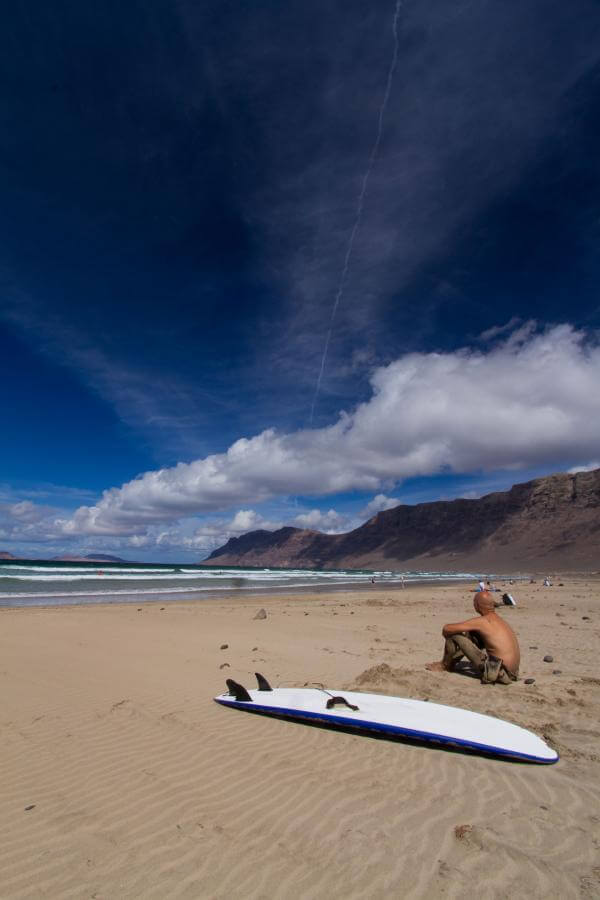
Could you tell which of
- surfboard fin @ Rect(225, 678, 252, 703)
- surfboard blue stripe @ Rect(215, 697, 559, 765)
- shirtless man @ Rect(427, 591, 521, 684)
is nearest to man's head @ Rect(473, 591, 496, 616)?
shirtless man @ Rect(427, 591, 521, 684)

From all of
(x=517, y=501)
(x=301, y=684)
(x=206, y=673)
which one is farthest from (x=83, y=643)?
(x=517, y=501)

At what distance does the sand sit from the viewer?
104 inches

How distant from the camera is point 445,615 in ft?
58.5

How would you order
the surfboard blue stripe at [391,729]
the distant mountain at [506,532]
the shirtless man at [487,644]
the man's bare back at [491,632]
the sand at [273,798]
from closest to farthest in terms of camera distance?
the sand at [273,798] < the surfboard blue stripe at [391,729] < the shirtless man at [487,644] < the man's bare back at [491,632] < the distant mountain at [506,532]

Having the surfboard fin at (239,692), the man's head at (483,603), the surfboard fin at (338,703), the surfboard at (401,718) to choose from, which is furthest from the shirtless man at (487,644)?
the surfboard fin at (239,692)

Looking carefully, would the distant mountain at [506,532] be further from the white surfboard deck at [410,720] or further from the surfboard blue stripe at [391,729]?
the surfboard blue stripe at [391,729]

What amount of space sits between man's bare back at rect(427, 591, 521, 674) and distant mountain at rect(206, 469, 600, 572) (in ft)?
321

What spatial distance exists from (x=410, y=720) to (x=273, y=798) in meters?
1.94

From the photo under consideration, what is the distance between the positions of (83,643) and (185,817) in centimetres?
860

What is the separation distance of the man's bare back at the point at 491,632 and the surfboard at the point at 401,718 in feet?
6.51

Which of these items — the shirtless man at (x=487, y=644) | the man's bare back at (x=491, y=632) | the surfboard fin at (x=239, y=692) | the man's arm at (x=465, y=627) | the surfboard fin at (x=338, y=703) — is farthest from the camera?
the man's arm at (x=465, y=627)

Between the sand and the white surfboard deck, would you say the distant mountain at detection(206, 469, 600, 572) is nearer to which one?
the white surfboard deck

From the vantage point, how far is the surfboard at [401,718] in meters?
4.38

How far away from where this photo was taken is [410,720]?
4.93 m
